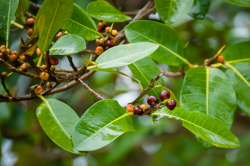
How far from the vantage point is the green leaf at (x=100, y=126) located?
51 cm

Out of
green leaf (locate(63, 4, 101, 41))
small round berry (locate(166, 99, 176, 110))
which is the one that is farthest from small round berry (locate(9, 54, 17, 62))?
small round berry (locate(166, 99, 176, 110))

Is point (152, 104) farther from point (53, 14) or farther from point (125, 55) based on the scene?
point (53, 14)

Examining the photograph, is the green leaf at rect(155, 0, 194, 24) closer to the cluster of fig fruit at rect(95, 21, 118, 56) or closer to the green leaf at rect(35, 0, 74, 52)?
the cluster of fig fruit at rect(95, 21, 118, 56)

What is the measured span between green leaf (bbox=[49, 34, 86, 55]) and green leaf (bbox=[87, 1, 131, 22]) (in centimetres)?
14

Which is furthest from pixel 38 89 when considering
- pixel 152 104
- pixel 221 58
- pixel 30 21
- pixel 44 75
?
pixel 221 58

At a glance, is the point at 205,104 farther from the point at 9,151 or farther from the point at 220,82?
the point at 9,151

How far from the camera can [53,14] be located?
564mm

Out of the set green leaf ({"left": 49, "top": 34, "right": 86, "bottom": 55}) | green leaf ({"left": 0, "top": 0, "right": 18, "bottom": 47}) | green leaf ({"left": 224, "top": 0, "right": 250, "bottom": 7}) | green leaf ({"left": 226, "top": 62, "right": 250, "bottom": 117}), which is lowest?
green leaf ({"left": 226, "top": 62, "right": 250, "bottom": 117})

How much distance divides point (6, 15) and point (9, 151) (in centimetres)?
141

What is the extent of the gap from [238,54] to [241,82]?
114 millimetres

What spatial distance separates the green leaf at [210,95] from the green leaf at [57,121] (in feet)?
1.00

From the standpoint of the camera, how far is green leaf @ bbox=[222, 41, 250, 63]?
82cm

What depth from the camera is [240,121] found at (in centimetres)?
170

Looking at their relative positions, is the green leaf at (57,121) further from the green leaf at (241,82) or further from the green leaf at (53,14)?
the green leaf at (241,82)
